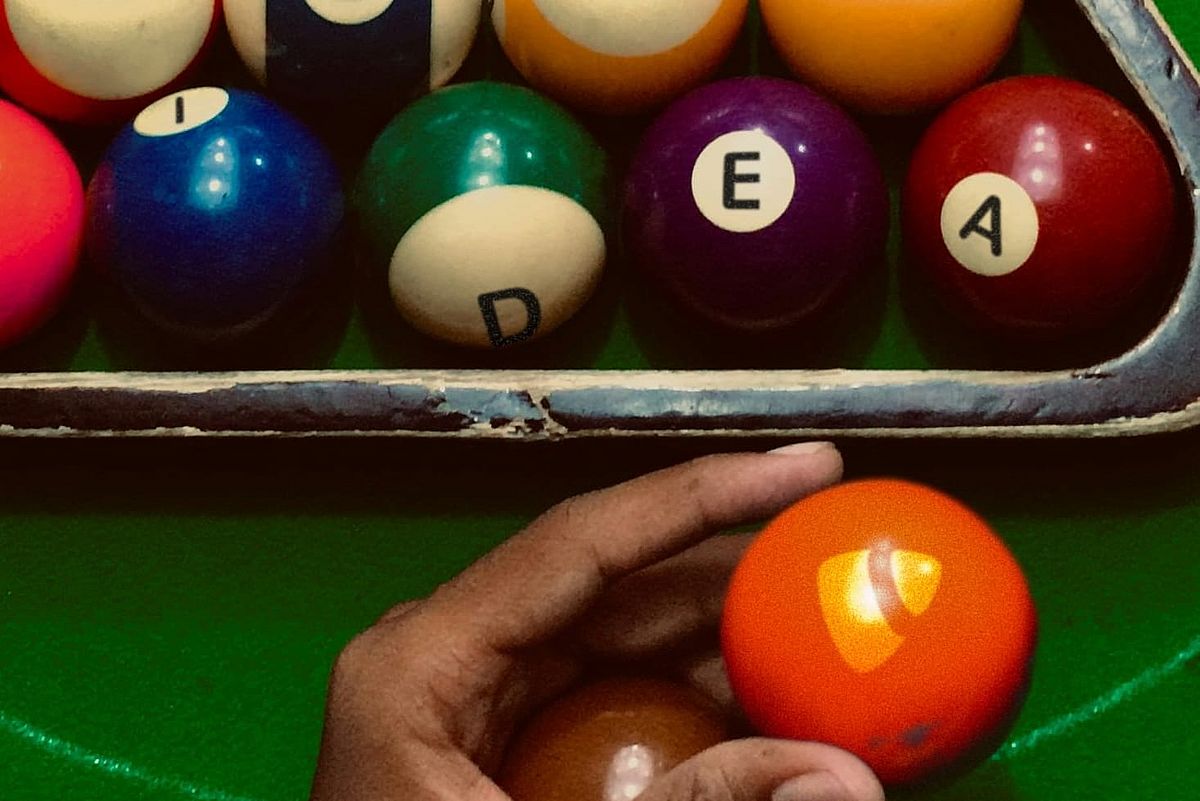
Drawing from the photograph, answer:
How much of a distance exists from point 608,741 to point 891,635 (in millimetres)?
366

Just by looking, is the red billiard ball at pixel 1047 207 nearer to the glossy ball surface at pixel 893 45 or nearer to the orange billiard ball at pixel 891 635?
the glossy ball surface at pixel 893 45

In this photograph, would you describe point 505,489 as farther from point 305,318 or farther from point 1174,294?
point 1174,294

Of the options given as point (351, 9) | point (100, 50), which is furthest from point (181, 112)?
point (351, 9)

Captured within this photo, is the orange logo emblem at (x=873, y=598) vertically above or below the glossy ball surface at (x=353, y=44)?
below

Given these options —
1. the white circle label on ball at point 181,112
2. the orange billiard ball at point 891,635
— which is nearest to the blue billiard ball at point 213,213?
the white circle label on ball at point 181,112

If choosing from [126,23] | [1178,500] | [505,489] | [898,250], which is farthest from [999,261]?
[126,23]

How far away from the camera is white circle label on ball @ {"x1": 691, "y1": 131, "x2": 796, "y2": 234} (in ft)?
4.80

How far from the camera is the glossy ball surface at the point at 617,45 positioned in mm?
1519

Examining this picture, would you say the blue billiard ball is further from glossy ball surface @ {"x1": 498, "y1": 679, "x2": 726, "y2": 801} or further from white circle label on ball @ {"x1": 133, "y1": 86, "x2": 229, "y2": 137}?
glossy ball surface @ {"x1": 498, "y1": 679, "x2": 726, "y2": 801}

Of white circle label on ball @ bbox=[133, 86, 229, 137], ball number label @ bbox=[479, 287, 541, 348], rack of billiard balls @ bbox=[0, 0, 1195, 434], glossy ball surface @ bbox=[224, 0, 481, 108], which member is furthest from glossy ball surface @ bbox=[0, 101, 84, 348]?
ball number label @ bbox=[479, 287, 541, 348]

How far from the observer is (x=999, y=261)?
1454mm

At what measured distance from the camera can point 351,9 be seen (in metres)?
1.55

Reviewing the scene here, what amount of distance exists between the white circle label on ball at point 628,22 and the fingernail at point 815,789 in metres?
0.94

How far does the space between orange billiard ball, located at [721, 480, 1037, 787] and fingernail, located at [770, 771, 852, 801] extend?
8cm
